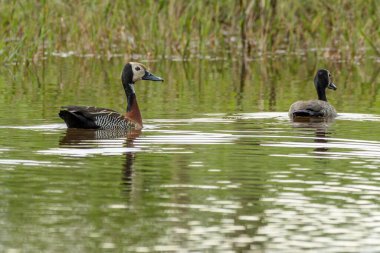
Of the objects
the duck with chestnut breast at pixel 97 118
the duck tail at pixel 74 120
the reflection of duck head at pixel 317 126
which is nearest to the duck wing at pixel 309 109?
the reflection of duck head at pixel 317 126

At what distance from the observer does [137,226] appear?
29.1 feet

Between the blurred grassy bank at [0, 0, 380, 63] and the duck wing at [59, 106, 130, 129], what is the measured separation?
989cm

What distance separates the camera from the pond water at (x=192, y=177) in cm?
856

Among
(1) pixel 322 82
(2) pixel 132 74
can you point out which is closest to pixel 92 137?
(2) pixel 132 74

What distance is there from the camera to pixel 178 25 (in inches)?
1072

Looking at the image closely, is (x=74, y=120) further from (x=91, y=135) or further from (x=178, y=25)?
(x=178, y=25)

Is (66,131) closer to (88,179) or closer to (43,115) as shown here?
(43,115)

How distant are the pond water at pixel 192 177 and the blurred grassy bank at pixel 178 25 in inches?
237

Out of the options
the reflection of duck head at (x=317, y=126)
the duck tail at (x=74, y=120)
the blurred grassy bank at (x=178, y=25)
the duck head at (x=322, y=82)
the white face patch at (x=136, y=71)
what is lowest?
the reflection of duck head at (x=317, y=126)

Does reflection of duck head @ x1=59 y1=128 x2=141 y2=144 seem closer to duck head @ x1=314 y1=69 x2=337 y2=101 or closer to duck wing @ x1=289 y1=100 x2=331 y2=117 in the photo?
duck wing @ x1=289 y1=100 x2=331 y2=117

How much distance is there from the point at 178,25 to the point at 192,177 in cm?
1636

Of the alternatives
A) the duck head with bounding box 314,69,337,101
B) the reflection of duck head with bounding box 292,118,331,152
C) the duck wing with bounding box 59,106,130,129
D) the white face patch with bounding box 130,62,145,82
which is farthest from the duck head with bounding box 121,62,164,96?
the duck head with bounding box 314,69,337,101

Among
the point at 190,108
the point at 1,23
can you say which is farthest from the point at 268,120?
the point at 1,23

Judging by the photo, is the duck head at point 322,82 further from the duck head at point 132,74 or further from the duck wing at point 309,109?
the duck head at point 132,74
